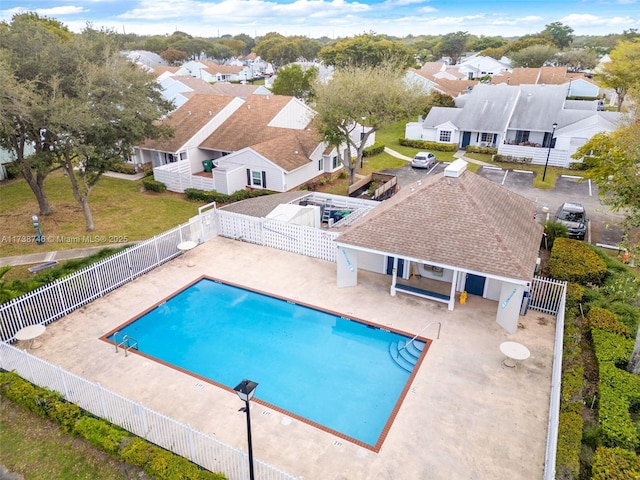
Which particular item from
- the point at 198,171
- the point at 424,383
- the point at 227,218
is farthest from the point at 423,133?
the point at 424,383

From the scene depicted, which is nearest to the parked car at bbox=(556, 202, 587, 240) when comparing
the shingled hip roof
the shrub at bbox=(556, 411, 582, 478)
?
the shingled hip roof

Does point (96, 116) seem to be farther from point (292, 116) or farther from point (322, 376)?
point (292, 116)

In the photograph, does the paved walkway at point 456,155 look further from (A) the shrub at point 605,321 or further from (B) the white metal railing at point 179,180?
(A) the shrub at point 605,321

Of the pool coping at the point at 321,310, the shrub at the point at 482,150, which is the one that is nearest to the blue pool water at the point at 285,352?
the pool coping at the point at 321,310

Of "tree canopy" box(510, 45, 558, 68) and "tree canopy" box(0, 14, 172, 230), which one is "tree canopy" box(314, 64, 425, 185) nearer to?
"tree canopy" box(0, 14, 172, 230)

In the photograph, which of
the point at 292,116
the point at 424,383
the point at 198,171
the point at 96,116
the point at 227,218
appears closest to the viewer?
the point at 424,383

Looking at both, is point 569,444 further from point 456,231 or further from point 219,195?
point 219,195

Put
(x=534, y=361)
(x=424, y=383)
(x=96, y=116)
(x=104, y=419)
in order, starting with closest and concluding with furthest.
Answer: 1. (x=104, y=419)
2. (x=424, y=383)
3. (x=534, y=361)
4. (x=96, y=116)
